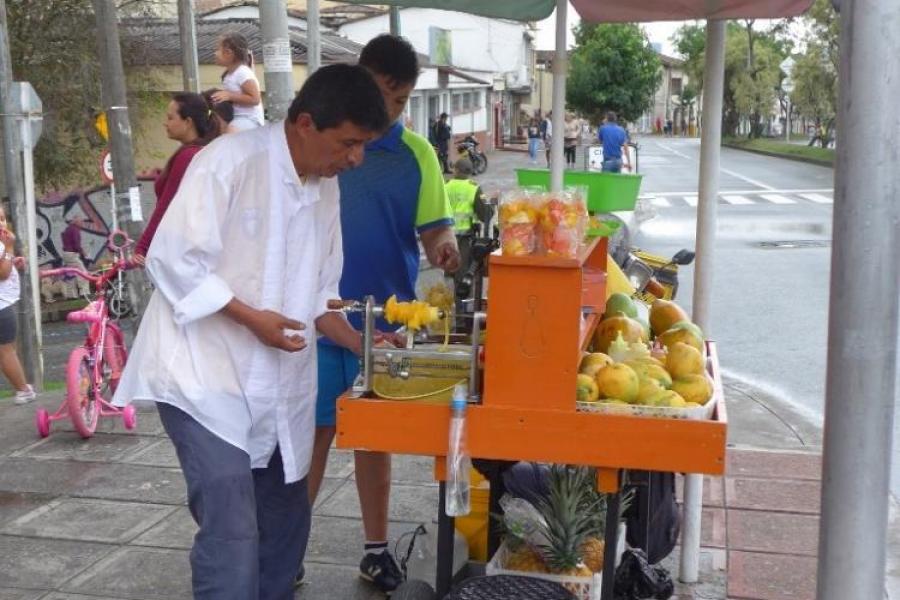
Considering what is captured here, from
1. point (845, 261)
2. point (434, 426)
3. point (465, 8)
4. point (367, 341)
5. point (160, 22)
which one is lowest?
point (434, 426)

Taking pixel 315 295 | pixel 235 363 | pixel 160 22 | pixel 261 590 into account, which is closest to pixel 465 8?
pixel 315 295

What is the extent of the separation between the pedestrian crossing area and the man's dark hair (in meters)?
21.6

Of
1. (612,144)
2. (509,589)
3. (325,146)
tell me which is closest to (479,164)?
(612,144)

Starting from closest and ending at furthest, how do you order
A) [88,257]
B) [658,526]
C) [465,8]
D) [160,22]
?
[658,526]
[465,8]
[88,257]
[160,22]

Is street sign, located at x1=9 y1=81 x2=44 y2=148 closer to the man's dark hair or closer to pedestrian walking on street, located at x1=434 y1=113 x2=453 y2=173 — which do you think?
the man's dark hair

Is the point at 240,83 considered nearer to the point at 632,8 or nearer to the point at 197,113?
the point at 197,113

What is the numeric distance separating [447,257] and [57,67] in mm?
18519

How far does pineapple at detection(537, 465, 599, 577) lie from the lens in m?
3.44

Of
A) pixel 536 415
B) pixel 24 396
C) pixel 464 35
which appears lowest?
pixel 24 396

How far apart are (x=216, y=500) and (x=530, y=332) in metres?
0.96

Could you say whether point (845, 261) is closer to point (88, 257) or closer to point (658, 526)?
point (658, 526)

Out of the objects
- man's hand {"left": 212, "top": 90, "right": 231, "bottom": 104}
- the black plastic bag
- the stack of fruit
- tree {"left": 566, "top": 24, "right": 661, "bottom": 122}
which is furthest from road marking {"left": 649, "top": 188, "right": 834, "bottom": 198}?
tree {"left": 566, "top": 24, "right": 661, "bottom": 122}

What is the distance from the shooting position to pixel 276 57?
6.48 metres

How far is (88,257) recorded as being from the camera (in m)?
20.1
